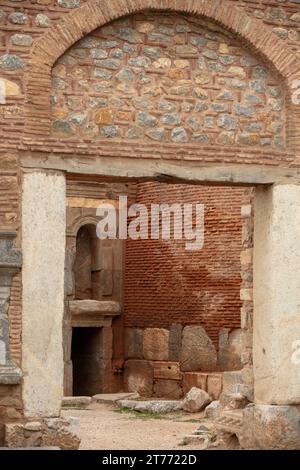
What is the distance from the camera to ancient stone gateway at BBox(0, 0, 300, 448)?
8.74m

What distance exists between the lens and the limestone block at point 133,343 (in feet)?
60.6

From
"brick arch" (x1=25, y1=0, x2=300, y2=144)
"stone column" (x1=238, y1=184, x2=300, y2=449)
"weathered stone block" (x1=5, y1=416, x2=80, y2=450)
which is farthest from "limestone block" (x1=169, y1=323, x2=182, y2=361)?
"weathered stone block" (x1=5, y1=416, x2=80, y2=450)

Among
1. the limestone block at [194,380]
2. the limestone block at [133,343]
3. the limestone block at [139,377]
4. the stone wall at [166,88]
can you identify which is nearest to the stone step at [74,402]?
the limestone block at [194,380]

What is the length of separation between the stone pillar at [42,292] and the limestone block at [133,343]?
9688 mm

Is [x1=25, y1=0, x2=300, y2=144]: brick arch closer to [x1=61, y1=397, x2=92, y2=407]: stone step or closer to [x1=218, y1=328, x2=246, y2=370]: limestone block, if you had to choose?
[x1=218, y1=328, x2=246, y2=370]: limestone block

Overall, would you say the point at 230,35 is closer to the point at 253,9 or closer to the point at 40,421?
the point at 253,9

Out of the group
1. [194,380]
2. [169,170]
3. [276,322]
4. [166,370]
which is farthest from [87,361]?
[169,170]

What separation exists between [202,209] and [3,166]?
8.34 m

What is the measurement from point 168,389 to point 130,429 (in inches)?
169

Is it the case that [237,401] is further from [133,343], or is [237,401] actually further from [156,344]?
[133,343]

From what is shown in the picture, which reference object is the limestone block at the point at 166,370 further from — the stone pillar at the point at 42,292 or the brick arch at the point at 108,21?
the stone pillar at the point at 42,292

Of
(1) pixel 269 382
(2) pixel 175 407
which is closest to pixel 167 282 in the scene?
(2) pixel 175 407

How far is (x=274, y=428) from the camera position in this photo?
932cm
